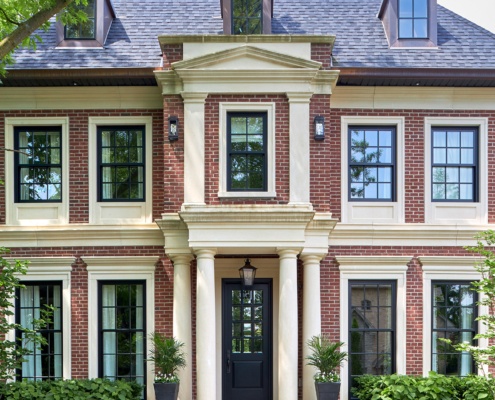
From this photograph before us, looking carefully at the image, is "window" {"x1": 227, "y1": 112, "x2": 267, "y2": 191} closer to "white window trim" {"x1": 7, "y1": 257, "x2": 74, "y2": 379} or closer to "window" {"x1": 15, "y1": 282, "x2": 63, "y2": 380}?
"white window trim" {"x1": 7, "y1": 257, "x2": 74, "y2": 379}

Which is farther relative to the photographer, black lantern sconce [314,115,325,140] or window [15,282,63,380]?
window [15,282,63,380]

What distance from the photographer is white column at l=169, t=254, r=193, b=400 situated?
12445mm

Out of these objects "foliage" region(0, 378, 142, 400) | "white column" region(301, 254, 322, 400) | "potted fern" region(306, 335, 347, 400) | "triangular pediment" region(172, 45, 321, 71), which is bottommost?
"foliage" region(0, 378, 142, 400)

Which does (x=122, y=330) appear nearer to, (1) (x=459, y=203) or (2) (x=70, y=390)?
(2) (x=70, y=390)

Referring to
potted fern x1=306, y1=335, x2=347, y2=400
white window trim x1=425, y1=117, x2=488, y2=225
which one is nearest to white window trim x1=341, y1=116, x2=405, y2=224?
white window trim x1=425, y1=117, x2=488, y2=225

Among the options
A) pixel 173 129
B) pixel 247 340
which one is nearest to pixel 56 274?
pixel 173 129

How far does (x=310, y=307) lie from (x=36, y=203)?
222 inches

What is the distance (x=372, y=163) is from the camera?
1352cm

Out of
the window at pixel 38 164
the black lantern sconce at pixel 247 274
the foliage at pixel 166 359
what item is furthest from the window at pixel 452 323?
the window at pixel 38 164

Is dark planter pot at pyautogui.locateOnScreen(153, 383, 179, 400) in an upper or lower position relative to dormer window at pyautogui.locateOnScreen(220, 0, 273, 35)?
lower

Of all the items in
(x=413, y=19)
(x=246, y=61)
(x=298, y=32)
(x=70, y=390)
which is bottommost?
(x=70, y=390)

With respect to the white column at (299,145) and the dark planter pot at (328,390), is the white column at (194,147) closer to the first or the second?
the white column at (299,145)

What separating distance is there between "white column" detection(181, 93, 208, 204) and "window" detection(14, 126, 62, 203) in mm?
2793

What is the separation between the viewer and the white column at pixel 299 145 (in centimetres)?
1235
